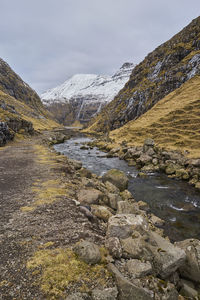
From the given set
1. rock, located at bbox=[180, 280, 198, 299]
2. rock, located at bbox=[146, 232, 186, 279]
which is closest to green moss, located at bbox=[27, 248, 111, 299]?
rock, located at bbox=[146, 232, 186, 279]

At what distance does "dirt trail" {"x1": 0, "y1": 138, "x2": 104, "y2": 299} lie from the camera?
5816 mm

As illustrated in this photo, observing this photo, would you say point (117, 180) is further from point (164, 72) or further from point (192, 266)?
point (164, 72)

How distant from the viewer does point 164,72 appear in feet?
366

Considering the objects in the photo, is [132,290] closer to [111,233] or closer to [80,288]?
[80,288]

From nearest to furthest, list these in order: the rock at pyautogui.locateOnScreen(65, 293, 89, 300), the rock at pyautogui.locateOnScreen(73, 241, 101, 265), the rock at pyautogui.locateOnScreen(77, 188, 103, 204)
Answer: the rock at pyautogui.locateOnScreen(65, 293, 89, 300)
the rock at pyautogui.locateOnScreen(73, 241, 101, 265)
the rock at pyautogui.locateOnScreen(77, 188, 103, 204)

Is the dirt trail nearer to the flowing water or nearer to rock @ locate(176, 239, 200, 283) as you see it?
rock @ locate(176, 239, 200, 283)

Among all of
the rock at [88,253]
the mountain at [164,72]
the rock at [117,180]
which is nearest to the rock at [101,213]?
the rock at [88,253]

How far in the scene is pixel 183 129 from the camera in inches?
2063

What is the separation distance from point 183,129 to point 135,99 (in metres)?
76.2

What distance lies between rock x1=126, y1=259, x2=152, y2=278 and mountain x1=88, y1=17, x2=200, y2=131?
101825 millimetres

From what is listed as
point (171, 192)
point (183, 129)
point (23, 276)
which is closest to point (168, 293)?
point (23, 276)

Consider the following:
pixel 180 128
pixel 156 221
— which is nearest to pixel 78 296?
pixel 156 221

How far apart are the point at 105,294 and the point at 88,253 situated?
157 centimetres

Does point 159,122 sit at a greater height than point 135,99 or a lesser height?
lesser
